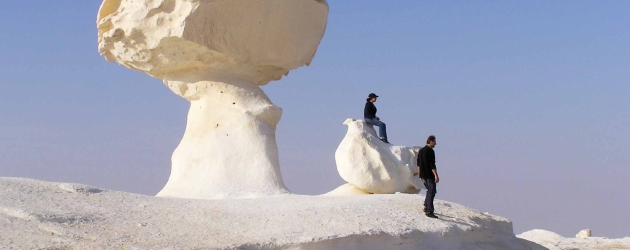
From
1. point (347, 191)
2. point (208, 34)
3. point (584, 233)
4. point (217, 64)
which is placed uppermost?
point (208, 34)

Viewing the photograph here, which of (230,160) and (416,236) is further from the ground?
(230,160)

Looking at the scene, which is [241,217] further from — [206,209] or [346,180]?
[346,180]

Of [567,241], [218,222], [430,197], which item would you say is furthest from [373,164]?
[567,241]

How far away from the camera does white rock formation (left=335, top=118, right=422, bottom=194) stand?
1077cm

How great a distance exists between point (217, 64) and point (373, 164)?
3175 millimetres

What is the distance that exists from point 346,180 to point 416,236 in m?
3.38

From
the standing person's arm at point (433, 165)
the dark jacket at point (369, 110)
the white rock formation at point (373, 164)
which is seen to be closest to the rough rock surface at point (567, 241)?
the white rock formation at point (373, 164)

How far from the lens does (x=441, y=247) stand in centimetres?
792

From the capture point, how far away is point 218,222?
6859 millimetres

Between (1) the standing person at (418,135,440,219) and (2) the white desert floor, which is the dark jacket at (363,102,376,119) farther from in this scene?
(1) the standing person at (418,135,440,219)

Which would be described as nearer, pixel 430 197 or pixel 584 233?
pixel 430 197

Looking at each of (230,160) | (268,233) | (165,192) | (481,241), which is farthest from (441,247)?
(165,192)

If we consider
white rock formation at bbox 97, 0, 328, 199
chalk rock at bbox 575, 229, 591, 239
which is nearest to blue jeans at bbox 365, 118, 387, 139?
white rock formation at bbox 97, 0, 328, 199

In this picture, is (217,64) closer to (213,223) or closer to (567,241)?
(213,223)
